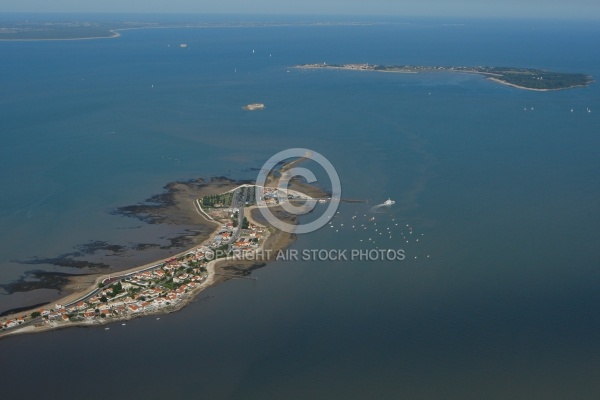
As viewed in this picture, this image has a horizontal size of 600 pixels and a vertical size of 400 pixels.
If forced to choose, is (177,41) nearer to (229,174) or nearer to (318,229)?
(229,174)

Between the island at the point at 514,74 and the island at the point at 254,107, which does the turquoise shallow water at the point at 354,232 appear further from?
the island at the point at 514,74

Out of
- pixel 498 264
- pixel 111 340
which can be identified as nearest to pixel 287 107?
pixel 498 264

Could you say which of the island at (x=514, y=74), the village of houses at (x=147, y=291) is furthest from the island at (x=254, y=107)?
the island at (x=514, y=74)

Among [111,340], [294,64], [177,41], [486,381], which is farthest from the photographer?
[177,41]

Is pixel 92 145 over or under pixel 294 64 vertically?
under

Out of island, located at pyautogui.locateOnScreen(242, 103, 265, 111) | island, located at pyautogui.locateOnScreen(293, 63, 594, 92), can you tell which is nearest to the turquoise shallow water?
island, located at pyautogui.locateOnScreen(242, 103, 265, 111)

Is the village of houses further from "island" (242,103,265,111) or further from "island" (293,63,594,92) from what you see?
"island" (293,63,594,92)

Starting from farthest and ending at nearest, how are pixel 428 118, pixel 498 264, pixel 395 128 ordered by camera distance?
pixel 428 118 → pixel 395 128 → pixel 498 264
